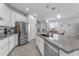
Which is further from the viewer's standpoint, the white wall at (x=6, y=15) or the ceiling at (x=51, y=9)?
the white wall at (x=6, y=15)

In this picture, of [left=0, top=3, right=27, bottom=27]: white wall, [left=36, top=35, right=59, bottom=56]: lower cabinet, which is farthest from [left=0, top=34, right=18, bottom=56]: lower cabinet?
[left=36, top=35, right=59, bottom=56]: lower cabinet

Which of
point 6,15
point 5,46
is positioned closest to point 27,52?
point 5,46

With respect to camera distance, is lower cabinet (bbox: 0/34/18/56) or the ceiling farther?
lower cabinet (bbox: 0/34/18/56)

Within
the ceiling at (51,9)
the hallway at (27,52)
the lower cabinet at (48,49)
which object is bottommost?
the hallway at (27,52)

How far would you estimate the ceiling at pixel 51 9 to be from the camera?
1.50 meters

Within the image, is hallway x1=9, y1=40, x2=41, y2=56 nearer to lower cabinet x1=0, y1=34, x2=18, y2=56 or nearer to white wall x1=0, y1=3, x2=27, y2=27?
lower cabinet x1=0, y1=34, x2=18, y2=56

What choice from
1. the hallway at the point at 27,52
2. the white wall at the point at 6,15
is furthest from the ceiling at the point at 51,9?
the hallway at the point at 27,52

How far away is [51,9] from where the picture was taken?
66.9 inches

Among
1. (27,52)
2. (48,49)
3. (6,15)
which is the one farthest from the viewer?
(6,15)

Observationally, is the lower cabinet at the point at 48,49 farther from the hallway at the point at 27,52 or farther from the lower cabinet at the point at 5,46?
the lower cabinet at the point at 5,46

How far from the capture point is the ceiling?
150cm

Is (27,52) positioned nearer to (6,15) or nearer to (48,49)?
(48,49)

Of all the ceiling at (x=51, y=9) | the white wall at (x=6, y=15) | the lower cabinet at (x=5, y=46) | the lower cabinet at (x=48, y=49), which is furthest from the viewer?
the white wall at (x=6, y=15)

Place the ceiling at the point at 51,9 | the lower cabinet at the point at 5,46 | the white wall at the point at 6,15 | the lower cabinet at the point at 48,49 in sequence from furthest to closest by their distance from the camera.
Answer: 1. the white wall at the point at 6,15
2. the lower cabinet at the point at 5,46
3. the ceiling at the point at 51,9
4. the lower cabinet at the point at 48,49
